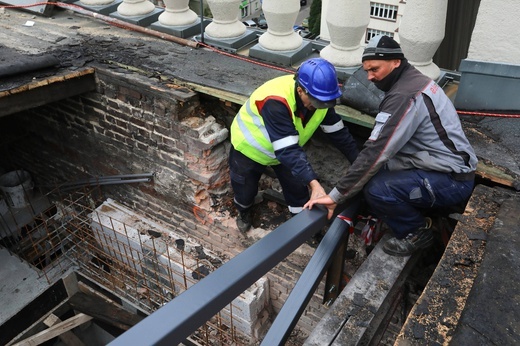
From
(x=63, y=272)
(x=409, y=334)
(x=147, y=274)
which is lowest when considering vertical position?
(x=63, y=272)

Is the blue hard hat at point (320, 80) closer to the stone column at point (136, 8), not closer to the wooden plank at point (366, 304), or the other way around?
the wooden plank at point (366, 304)

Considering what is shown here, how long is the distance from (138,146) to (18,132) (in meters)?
2.40

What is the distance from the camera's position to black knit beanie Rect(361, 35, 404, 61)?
268 centimetres

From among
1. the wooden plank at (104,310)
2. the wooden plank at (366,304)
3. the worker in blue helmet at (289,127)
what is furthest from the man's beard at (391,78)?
the wooden plank at (104,310)

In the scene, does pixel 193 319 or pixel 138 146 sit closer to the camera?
pixel 193 319

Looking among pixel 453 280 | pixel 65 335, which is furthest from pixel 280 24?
pixel 65 335

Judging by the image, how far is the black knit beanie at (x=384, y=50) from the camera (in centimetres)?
268

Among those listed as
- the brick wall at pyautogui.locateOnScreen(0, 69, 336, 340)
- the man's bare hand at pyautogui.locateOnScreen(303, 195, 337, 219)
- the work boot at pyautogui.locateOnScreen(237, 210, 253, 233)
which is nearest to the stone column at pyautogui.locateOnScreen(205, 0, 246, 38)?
the brick wall at pyautogui.locateOnScreen(0, 69, 336, 340)

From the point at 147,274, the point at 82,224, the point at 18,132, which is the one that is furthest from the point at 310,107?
the point at 18,132

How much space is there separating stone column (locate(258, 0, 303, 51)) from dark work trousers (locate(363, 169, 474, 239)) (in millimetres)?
1818

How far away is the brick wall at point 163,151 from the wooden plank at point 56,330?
153 centimetres

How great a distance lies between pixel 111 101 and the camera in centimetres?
446

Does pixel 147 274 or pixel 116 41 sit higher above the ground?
pixel 116 41

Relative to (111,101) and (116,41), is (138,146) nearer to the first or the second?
(111,101)
